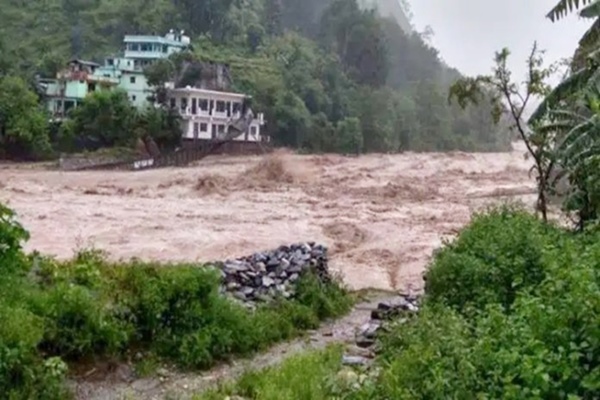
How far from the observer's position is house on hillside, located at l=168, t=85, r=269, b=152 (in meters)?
44.9

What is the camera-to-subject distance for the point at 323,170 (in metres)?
42.1

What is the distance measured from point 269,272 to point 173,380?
A: 3.22 metres

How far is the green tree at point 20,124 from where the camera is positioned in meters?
38.3

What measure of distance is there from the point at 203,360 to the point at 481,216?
16.7 feet

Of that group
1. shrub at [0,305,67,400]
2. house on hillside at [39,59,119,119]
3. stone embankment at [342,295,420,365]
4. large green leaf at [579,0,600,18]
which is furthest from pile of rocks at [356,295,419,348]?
house on hillside at [39,59,119,119]

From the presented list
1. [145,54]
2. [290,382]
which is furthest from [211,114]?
[290,382]

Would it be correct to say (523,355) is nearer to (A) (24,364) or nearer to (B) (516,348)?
(B) (516,348)

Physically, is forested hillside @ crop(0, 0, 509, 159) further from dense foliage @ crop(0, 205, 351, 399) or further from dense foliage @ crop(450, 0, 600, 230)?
dense foliage @ crop(0, 205, 351, 399)

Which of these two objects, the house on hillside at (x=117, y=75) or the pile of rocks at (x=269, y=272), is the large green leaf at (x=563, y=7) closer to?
the pile of rocks at (x=269, y=272)

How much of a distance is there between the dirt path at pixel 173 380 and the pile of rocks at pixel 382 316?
248mm

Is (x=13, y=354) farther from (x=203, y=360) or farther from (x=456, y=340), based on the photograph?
(x=456, y=340)

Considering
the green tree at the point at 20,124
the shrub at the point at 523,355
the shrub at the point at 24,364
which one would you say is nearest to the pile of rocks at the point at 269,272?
the shrub at the point at 24,364

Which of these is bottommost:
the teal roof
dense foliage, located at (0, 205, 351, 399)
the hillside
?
dense foliage, located at (0, 205, 351, 399)

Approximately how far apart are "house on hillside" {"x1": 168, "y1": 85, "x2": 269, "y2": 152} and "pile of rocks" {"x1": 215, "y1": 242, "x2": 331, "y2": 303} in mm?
33150
